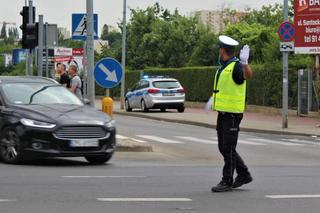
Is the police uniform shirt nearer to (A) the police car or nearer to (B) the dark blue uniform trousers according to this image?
(B) the dark blue uniform trousers

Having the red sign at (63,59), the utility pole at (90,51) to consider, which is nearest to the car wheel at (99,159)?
the utility pole at (90,51)

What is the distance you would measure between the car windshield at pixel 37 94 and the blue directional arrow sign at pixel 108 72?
263 centimetres

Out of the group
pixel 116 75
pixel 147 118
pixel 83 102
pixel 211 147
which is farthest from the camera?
pixel 147 118

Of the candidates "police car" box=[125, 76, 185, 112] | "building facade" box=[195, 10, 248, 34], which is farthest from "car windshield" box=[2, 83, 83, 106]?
"building facade" box=[195, 10, 248, 34]

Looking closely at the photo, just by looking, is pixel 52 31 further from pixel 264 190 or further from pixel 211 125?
pixel 264 190

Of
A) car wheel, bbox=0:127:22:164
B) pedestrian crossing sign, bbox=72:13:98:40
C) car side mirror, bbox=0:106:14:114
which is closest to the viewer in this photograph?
car wheel, bbox=0:127:22:164

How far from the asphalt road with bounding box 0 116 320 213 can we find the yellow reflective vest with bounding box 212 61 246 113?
1.09 metres

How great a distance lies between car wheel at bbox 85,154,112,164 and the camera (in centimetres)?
1383

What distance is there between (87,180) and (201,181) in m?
1.63

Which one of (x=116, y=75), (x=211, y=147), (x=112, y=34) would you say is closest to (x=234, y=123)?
(x=116, y=75)

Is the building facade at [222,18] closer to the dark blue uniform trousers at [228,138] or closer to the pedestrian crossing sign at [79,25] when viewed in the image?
the pedestrian crossing sign at [79,25]

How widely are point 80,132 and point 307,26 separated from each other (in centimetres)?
2005

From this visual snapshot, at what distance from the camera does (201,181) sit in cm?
1148

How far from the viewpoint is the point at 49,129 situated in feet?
42.7
